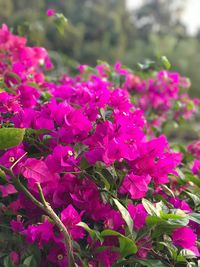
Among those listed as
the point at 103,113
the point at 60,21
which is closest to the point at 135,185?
the point at 103,113

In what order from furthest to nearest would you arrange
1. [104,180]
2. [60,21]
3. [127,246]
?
[60,21]
[104,180]
[127,246]

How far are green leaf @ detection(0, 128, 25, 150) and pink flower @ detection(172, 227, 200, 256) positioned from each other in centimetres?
30

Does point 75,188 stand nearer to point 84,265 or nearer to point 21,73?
point 84,265

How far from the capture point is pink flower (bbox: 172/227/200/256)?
2.40 feet

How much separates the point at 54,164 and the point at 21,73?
52 cm

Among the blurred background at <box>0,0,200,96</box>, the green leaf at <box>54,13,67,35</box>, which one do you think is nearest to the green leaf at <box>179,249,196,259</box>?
the green leaf at <box>54,13,67,35</box>

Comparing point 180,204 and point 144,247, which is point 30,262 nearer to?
point 144,247

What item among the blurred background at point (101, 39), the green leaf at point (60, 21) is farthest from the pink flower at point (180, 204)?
the blurred background at point (101, 39)

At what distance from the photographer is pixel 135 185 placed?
0.76 m

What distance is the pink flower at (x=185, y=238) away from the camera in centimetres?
73

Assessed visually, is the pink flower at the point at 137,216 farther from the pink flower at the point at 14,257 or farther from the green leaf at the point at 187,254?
the pink flower at the point at 14,257

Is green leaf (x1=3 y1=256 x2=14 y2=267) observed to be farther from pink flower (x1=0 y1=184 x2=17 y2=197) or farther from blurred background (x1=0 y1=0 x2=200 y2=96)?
blurred background (x1=0 y1=0 x2=200 y2=96)

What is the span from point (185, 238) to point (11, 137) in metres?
0.33

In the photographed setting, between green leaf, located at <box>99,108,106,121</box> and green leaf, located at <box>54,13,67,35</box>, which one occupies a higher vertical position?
green leaf, located at <box>54,13,67,35</box>
